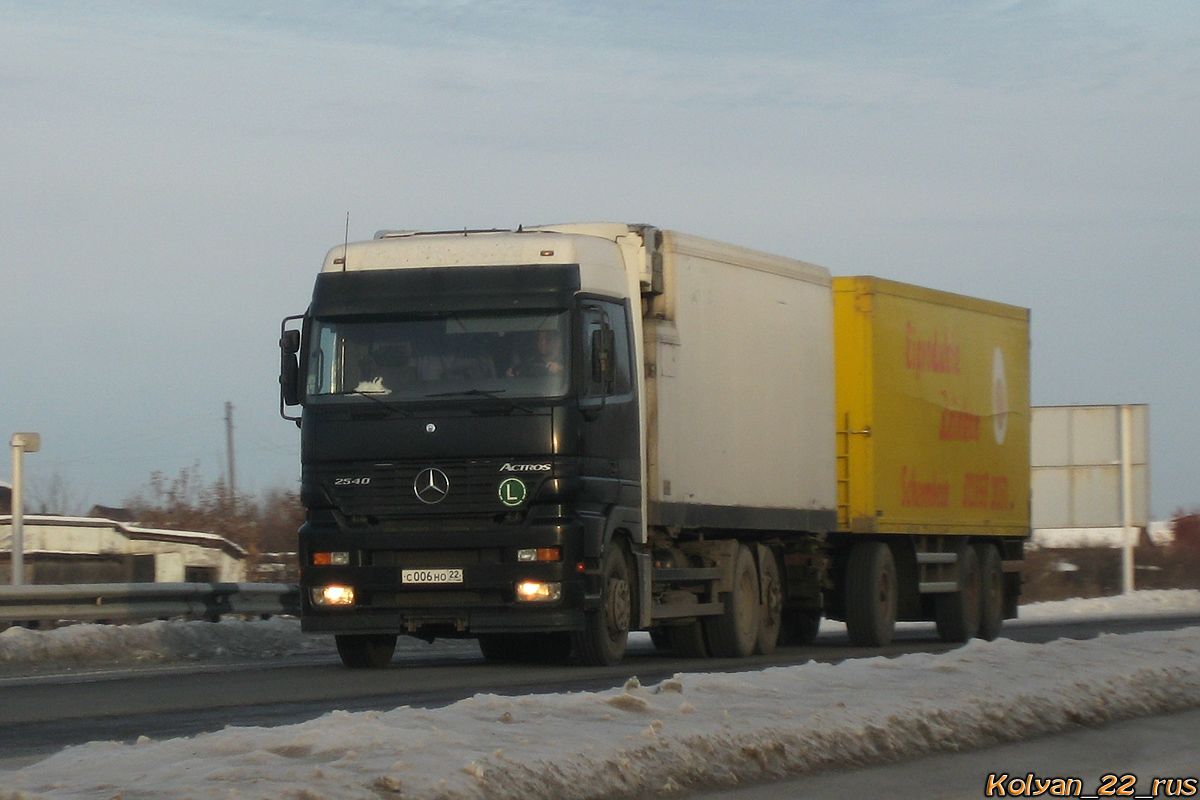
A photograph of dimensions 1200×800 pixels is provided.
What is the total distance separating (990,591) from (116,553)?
70.4 ft

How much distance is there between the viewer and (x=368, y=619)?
51.2 feet

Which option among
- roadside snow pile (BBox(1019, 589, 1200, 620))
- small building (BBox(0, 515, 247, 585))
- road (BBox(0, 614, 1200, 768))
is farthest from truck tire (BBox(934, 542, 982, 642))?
small building (BBox(0, 515, 247, 585))

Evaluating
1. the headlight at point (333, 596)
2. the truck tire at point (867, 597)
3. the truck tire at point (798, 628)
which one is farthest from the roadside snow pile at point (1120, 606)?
the headlight at point (333, 596)

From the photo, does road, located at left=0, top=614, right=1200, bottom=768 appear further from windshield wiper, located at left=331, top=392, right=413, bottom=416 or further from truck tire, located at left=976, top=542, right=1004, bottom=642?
truck tire, located at left=976, top=542, right=1004, bottom=642

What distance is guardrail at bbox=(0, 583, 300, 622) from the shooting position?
19.0 metres

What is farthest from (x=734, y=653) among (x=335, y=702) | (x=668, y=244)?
(x=335, y=702)

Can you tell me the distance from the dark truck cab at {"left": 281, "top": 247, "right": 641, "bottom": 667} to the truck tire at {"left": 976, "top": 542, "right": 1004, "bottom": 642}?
30.5ft

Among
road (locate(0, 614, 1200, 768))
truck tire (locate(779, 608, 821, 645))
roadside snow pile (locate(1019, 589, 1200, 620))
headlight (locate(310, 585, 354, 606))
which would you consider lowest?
roadside snow pile (locate(1019, 589, 1200, 620))

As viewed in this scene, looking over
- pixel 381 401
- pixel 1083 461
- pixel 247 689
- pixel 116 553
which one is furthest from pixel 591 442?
pixel 1083 461

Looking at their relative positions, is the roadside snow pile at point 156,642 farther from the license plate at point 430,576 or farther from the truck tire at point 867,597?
the truck tire at point 867,597

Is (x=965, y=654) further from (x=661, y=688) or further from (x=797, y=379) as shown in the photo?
(x=797, y=379)

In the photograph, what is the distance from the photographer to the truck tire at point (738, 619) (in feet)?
60.6

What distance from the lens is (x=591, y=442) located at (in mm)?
15469

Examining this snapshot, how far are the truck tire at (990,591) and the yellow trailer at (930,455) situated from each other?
0.02 m
